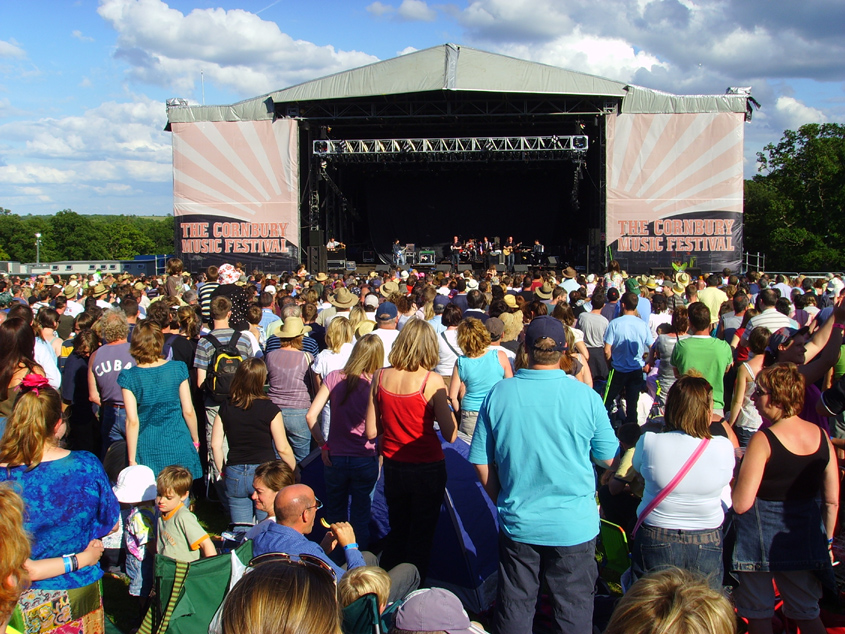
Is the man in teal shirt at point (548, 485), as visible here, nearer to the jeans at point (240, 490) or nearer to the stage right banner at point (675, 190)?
the jeans at point (240, 490)

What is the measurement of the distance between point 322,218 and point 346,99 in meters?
4.36

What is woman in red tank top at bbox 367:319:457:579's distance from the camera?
3.14m

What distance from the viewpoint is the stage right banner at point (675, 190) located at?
1594cm

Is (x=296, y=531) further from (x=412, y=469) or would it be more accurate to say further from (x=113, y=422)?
(x=113, y=422)

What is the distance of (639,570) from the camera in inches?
106

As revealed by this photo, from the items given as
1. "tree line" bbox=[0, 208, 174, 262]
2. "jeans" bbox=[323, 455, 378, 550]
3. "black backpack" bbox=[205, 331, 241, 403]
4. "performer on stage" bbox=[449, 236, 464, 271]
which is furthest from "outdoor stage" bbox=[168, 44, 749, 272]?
"tree line" bbox=[0, 208, 174, 262]

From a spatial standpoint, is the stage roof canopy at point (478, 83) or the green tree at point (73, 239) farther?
the green tree at point (73, 239)

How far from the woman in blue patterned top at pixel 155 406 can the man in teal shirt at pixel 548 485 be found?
2097mm

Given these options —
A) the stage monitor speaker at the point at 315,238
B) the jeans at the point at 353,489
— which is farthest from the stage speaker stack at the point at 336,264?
the jeans at the point at 353,489

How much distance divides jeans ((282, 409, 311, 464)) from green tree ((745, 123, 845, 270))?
36980mm

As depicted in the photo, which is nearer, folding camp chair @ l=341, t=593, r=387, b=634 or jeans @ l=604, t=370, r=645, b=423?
folding camp chair @ l=341, t=593, r=387, b=634

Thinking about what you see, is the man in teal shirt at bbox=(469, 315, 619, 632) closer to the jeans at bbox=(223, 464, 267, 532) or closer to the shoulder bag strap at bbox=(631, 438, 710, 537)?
the shoulder bag strap at bbox=(631, 438, 710, 537)

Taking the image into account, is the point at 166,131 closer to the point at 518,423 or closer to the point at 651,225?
the point at 651,225

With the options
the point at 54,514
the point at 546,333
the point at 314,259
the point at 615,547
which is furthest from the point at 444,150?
the point at 54,514
